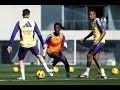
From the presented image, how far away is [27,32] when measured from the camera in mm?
15109

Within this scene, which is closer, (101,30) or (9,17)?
(101,30)

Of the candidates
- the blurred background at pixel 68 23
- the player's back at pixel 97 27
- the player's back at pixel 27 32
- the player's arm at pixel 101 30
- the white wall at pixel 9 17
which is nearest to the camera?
the player's back at pixel 27 32

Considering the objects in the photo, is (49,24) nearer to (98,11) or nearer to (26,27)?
(98,11)

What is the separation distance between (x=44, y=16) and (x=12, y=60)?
5422mm

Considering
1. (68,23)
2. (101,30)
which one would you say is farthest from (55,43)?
(68,23)

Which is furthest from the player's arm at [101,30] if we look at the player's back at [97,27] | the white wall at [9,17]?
the white wall at [9,17]

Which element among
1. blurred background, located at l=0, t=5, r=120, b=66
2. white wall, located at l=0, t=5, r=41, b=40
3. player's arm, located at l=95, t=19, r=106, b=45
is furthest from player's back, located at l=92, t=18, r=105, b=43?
white wall, located at l=0, t=5, r=41, b=40

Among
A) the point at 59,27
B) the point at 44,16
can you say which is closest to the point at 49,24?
the point at 44,16

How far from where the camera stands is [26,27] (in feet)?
49.3

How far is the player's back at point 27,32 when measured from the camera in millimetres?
15000

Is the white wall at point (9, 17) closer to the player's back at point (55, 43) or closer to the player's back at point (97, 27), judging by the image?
the player's back at point (55, 43)

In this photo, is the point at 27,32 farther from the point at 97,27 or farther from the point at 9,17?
the point at 9,17

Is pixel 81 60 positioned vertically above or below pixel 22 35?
below

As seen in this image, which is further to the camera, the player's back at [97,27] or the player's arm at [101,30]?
the player's back at [97,27]
